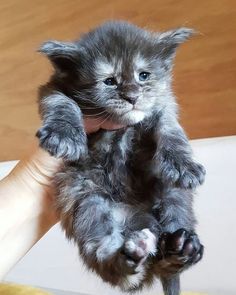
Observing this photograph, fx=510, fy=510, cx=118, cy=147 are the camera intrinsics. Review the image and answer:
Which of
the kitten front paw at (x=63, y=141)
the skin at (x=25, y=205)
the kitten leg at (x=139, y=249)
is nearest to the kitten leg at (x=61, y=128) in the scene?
the kitten front paw at (x=63, y=141)

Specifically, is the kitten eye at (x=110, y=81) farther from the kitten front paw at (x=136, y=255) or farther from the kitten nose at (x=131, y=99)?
the kitten front paw at (x=136, y=255)

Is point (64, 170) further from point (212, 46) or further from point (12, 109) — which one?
point (12, 109)

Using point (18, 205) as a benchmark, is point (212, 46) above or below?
above

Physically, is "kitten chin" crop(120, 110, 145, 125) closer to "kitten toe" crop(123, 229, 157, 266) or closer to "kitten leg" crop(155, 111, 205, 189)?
"kitten leg" crop(155, 111, 205, 189)

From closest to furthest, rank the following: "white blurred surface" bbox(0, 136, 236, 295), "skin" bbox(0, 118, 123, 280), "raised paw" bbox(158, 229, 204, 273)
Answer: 1. "raised paw" bbox(158, 229, 204, 273)
2. "skin" bbox(0, 118, 123, 280)
3. "white blurred surface" bbox(0, 136, 236, 295)

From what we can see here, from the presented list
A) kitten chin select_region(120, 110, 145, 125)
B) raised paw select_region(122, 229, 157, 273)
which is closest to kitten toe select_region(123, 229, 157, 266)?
raised paw select_region(122, 229, 157, 273)

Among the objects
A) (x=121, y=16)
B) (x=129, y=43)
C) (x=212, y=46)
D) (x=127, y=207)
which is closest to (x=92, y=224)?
(x=127, y=207)

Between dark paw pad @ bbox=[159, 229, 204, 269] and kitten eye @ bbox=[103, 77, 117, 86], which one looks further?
kitten eye @ bbox=[103, 77, 117, 86]
